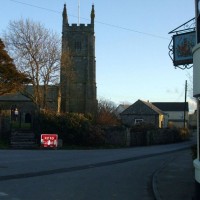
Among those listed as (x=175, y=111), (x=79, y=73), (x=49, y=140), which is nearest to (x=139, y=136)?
(x=49, y=140)

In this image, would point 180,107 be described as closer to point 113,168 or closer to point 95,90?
point 95,90

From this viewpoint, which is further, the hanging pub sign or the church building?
the church building

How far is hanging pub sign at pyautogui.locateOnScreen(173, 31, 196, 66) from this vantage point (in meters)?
14.9

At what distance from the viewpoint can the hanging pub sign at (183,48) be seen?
48.9 ft

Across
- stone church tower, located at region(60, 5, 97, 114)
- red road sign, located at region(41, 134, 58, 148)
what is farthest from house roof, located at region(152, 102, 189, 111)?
red road sign, located at region(41, 134, 58, 148)

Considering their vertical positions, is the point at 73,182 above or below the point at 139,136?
below

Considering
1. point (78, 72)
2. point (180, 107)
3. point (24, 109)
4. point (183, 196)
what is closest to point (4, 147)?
point (183, 196)

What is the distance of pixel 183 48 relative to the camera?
15.3m

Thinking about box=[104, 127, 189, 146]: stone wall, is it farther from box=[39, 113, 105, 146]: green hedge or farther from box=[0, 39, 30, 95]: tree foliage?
box=[0, 39, 30, 95]: tree foliage

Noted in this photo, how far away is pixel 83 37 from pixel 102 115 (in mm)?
32115

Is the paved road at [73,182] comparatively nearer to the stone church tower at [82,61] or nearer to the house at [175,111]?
the stone church tower at [82,61]

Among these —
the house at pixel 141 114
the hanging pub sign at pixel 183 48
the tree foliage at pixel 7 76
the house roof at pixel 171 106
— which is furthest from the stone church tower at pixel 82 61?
the hanging pub sign at pixel 183 48

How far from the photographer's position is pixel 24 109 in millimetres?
81062

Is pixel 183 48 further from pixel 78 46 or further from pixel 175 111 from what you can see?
pixel 175 111
